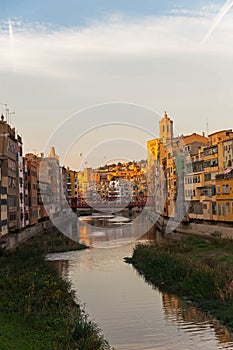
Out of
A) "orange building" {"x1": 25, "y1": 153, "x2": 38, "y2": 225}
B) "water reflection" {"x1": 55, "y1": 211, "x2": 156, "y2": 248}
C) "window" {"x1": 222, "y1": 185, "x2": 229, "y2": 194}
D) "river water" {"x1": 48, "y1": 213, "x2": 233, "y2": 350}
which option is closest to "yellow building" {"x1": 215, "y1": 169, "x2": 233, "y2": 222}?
"window" {"x1": 222, "y1": 185, "x2": 229, "y2": 194}

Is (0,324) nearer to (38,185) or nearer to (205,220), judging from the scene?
(205,220)

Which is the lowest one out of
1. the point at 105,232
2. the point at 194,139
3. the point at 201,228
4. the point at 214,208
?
the point at 105,232

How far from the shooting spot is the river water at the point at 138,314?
1556cm

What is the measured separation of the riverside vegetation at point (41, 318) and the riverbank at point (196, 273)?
460cm

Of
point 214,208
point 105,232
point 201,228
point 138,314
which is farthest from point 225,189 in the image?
point 105,232

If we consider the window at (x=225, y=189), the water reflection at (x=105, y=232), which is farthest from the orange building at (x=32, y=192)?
the window at (x=225, y=189)

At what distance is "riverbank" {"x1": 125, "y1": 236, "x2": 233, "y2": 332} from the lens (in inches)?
739

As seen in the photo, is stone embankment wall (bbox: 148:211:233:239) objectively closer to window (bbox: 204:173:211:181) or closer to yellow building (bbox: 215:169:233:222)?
yellow building (bbox: 215:169:233:222)

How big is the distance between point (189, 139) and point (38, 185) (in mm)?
18973

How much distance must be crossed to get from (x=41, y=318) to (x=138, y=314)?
4914 millimetres

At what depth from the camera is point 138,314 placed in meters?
19.2

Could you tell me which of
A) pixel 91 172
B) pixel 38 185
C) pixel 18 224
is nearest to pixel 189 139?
pixel 38 185

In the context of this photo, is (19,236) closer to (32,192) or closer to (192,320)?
(32,192)

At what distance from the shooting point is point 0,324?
14508mm
